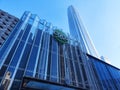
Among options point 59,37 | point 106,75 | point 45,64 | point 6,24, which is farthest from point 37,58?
point 6,24

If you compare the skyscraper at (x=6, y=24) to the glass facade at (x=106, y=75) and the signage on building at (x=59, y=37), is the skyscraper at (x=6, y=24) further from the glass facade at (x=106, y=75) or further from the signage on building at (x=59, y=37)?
the glass facade at (x=106, y=75)

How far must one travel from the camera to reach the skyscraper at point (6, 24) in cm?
3227

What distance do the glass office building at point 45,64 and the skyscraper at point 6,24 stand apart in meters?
13.6

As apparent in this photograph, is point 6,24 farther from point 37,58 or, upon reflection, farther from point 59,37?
point 37,58

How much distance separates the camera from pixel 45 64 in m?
16.0

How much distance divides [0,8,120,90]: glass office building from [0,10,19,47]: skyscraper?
13576mm

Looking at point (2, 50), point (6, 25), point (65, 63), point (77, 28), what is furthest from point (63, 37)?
point (77, 28)

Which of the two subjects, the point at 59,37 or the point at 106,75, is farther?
the point at 106,75

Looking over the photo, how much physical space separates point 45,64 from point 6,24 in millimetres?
26142

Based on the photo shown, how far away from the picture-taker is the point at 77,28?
2867 inches

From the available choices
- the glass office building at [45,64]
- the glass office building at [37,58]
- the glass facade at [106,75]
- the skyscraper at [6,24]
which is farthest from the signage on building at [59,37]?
the skyscraper at [6,24]

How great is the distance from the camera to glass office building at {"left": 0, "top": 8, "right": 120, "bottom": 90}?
1245cm

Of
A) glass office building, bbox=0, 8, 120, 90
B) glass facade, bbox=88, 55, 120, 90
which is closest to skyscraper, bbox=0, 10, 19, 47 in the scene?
glass office building, bbox=0, 8, 120, 90

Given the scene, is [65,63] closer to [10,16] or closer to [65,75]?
[65,75]
